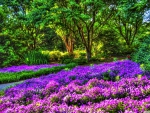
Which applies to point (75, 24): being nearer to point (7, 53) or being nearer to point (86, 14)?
point (86, 14)

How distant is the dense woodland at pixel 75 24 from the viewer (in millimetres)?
18203

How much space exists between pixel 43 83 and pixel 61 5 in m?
13.0

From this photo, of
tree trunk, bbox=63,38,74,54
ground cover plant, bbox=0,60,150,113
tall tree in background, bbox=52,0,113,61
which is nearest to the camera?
ground cover plant, bbox=0,60,150,113

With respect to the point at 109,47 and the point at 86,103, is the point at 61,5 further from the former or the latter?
the point at 86,103

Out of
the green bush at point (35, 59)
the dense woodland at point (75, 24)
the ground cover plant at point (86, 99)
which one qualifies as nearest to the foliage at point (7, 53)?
the dense woodland at point (75, 24)

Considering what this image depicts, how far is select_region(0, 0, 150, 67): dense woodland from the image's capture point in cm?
1820

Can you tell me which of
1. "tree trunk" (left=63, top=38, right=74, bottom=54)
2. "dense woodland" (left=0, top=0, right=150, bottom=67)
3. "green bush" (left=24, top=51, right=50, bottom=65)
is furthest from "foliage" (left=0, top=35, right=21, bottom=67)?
"tree trunk" (left=63, top=38, right=74, bottom=54)

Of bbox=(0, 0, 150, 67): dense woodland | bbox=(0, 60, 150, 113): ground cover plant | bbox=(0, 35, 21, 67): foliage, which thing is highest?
bbox=(0, 0, 150, 67): dense woodland

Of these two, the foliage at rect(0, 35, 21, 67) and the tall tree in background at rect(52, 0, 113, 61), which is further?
the foliage at rect(0, 35, 21, 67)

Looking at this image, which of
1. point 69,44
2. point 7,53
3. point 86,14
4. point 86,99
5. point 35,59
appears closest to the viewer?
point 86,99

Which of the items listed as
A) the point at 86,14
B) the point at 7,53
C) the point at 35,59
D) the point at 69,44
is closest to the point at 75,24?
the point at 86,14

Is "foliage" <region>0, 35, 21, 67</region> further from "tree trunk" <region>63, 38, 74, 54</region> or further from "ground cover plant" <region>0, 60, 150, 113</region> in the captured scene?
"ground cover plant" <region>0, 60, 150, 113</region>

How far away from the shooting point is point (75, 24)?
2139 centimetres

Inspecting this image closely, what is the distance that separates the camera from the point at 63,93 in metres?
6.59
